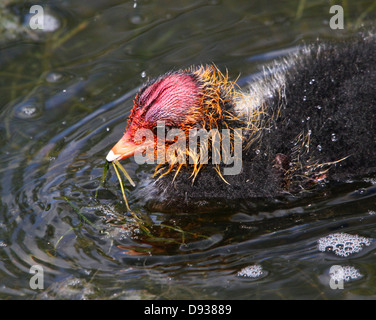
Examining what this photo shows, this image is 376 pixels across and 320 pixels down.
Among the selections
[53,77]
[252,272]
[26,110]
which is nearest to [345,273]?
[252,272]

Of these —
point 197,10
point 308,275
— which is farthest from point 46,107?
point 308,275

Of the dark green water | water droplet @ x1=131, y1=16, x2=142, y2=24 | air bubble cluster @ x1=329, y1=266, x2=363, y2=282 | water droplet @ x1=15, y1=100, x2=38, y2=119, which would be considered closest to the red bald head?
the dark green water

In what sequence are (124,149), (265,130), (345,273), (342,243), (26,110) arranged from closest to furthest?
1. (345,273)
2. (342,243)
3. (124,149)
4. (265,130)
5. (26,110)

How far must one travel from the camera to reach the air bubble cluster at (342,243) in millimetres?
3855

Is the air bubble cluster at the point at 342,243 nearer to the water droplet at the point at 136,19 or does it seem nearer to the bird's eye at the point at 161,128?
the bird's eye at the point at 161,128

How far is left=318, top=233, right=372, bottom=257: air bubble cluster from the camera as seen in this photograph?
386 centimetres

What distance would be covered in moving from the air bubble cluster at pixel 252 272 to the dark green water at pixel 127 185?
0.14ft

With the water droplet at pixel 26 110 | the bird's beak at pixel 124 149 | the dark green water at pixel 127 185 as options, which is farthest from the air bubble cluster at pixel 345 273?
the water droplet at pixel 26 110

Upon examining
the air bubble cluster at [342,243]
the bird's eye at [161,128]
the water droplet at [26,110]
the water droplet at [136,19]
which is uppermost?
the water droplet at [136,19]

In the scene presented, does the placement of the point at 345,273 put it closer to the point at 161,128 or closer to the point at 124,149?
the point at 161,128

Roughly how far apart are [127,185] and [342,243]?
1.80 m

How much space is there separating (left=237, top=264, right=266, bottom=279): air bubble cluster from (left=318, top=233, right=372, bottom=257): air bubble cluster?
1.58 feet

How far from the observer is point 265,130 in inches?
168

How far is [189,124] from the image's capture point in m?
4.00
